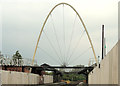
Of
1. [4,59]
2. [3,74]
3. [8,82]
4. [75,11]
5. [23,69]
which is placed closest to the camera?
[3,74]

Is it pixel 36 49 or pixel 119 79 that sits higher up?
pixel 36 49

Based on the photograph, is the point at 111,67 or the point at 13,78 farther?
the point at 13,78

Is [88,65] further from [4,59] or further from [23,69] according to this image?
[4,59]

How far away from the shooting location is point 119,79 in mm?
9492

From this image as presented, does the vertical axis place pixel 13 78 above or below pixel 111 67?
below

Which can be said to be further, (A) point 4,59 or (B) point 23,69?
(B) point 23,69

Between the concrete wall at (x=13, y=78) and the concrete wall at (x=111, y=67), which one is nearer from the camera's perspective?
the concrete wall at (x=111, y=67)

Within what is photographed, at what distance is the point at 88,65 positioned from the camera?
72812 mm

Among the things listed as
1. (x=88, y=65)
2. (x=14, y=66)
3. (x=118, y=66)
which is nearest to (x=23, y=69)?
(x=14, y=66)

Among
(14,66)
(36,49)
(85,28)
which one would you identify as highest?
(85,28)

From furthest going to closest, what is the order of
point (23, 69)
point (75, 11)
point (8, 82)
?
point (75, 11), point (23, 69), point (8, 82)

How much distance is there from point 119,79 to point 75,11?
5732 centimetres

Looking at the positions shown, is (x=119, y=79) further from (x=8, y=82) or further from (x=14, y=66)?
(x=14, y=66)

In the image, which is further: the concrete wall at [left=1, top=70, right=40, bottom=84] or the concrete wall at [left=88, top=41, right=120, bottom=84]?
the concrete wall at [left=1, top=70, right=40, bottom=84]
